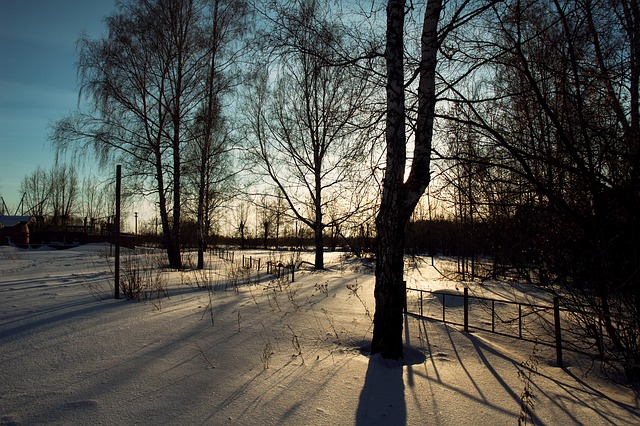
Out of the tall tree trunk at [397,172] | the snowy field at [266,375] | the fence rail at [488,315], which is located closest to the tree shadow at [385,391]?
the snowy field at [266,375]

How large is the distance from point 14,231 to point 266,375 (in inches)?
1771

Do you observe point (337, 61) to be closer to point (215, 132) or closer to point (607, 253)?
point (607, 253)

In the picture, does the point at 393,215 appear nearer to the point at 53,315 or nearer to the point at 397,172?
the point at 397,172

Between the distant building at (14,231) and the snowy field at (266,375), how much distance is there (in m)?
38.2

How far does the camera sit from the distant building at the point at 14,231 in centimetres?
3584

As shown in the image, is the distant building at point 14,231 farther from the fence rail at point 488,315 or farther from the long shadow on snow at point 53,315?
the fence rail at point 488,315

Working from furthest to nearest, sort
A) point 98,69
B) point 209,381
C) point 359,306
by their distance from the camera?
point 98,69
point 359,306
point 209,381

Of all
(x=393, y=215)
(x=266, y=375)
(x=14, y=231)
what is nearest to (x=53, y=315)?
(x=266, y=375)

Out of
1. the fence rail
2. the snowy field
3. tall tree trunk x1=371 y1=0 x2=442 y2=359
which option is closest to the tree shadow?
the snowy field

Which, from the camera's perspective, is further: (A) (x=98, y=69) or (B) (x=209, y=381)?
(A) (x=98, y=69)

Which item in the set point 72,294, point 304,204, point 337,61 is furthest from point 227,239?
point 337,61

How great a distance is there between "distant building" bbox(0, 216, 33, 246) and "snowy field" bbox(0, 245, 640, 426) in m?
38.2

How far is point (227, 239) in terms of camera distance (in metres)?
75.6

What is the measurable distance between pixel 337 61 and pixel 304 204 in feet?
39.7
